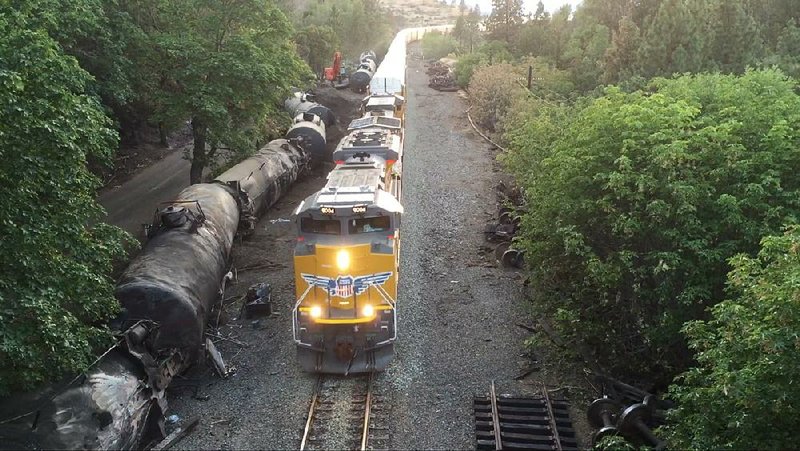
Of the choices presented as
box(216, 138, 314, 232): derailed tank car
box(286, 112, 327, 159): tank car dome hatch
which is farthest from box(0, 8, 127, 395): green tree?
box(286, 112, 327, 159): tank car dome hatch

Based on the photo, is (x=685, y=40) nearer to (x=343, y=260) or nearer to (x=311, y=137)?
(x=311, y=137)

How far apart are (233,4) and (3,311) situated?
1685 centimetres

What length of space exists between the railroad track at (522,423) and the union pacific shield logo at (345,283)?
3.38 meters

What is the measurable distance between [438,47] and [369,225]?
66.1 metres

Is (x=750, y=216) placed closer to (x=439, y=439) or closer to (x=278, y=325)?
(x=439, y=439)

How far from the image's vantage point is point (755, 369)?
7512 mm

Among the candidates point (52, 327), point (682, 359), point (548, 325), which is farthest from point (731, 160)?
point (52, 327)

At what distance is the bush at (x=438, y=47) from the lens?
73125mm

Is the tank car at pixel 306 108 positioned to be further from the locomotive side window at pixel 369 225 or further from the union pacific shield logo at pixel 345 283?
the union pacific shield logo at pixel 345 283

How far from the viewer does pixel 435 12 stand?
153 meters

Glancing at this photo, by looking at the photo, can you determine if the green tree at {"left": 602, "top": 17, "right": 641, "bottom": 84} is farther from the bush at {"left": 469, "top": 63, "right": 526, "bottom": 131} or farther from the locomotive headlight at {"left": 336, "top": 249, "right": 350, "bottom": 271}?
the locomotive headlight at {"left": 336, "top": 249, "right": 350, "bottom": 271}

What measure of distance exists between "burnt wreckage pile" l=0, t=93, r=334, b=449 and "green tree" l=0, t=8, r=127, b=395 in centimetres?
51

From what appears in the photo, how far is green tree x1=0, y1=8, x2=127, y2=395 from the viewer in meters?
9.05

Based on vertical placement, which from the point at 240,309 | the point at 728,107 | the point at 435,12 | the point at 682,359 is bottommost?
the point at 240,309
